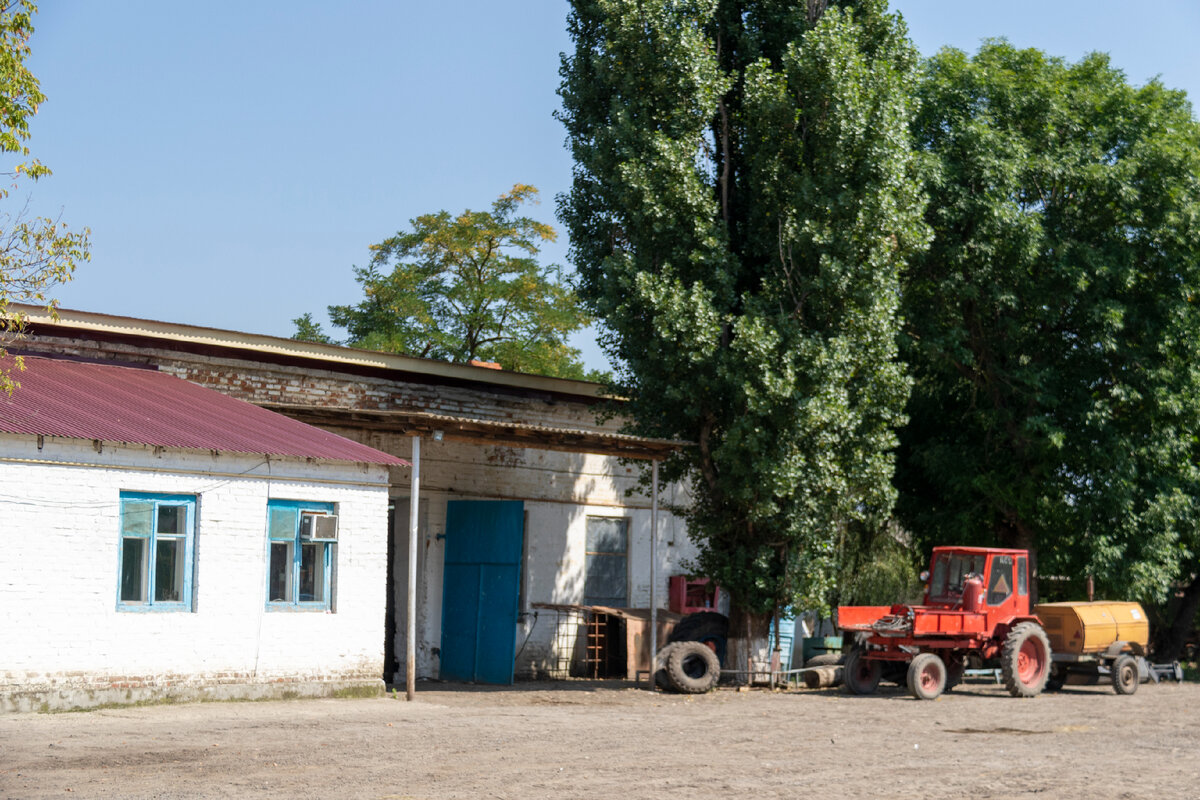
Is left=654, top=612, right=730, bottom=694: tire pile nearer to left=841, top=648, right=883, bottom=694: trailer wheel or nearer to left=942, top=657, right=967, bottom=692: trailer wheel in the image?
left=841, top=648, right=883, bottom=694: trailer wheel

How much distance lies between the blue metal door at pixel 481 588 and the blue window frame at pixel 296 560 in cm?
392

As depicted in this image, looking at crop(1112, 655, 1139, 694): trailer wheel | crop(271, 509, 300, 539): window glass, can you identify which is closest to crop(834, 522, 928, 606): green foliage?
crop(1112, 655, 1139, 694): trailer wheel

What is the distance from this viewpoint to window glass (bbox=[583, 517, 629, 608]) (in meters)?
22.2

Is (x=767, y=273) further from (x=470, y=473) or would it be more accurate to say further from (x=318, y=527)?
(x=318, y=527)

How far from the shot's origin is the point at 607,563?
2245 cm

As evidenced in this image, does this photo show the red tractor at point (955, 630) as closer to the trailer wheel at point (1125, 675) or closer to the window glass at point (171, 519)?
the trailer wheel at point (1125, 675)

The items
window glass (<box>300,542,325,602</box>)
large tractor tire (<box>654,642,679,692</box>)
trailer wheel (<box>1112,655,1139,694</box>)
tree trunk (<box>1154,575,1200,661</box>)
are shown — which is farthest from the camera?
tree trunk (<box>1154,575,1200,661</box>)

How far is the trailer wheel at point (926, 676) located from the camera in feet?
58.3

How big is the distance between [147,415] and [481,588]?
6347mm

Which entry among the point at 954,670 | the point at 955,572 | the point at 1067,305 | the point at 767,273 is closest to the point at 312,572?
Answer: the point at 767,273

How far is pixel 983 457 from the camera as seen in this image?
2355cm

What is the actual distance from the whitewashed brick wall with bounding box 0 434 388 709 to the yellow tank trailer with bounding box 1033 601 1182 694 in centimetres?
1092

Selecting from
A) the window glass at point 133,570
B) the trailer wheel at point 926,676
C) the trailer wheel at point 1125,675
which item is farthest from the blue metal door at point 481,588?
the trailer wheel at point 1125,675

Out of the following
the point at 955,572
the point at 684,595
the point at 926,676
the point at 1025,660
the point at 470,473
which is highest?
the point at 470,473
